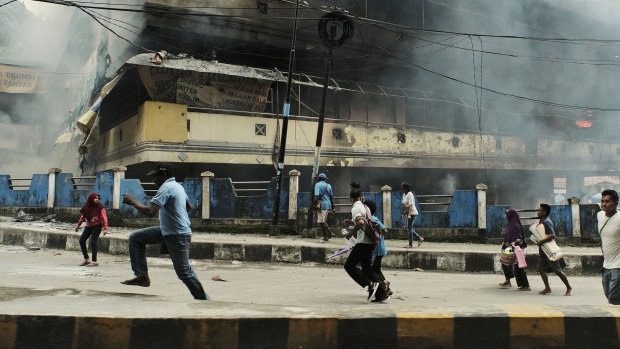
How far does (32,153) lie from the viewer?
2864 cm

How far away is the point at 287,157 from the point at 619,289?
1417cm

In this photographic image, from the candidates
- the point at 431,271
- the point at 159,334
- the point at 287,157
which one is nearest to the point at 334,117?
the point at 287,157

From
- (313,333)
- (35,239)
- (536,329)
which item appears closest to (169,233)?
(313,333)

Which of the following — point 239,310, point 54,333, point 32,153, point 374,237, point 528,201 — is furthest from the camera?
point 32,153

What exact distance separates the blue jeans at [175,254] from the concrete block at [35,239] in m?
7.61

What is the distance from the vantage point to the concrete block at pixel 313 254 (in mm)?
9758

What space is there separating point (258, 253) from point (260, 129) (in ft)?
27.0

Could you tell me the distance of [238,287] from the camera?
6.49 m

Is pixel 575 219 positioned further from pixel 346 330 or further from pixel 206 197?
pixel 346 330

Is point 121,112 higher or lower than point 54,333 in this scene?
higher

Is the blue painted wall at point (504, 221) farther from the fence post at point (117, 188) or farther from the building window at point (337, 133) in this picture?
the fence post at point (117, 188)

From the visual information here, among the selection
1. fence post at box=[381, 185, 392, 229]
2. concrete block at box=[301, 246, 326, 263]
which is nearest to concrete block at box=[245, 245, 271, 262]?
concrete block at box=[301, 246, 326, 263]

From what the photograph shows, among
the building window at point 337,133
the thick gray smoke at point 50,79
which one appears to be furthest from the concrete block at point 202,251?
the thick gray smoke at point 50,79

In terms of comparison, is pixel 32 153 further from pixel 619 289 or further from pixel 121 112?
pixel 619 289
